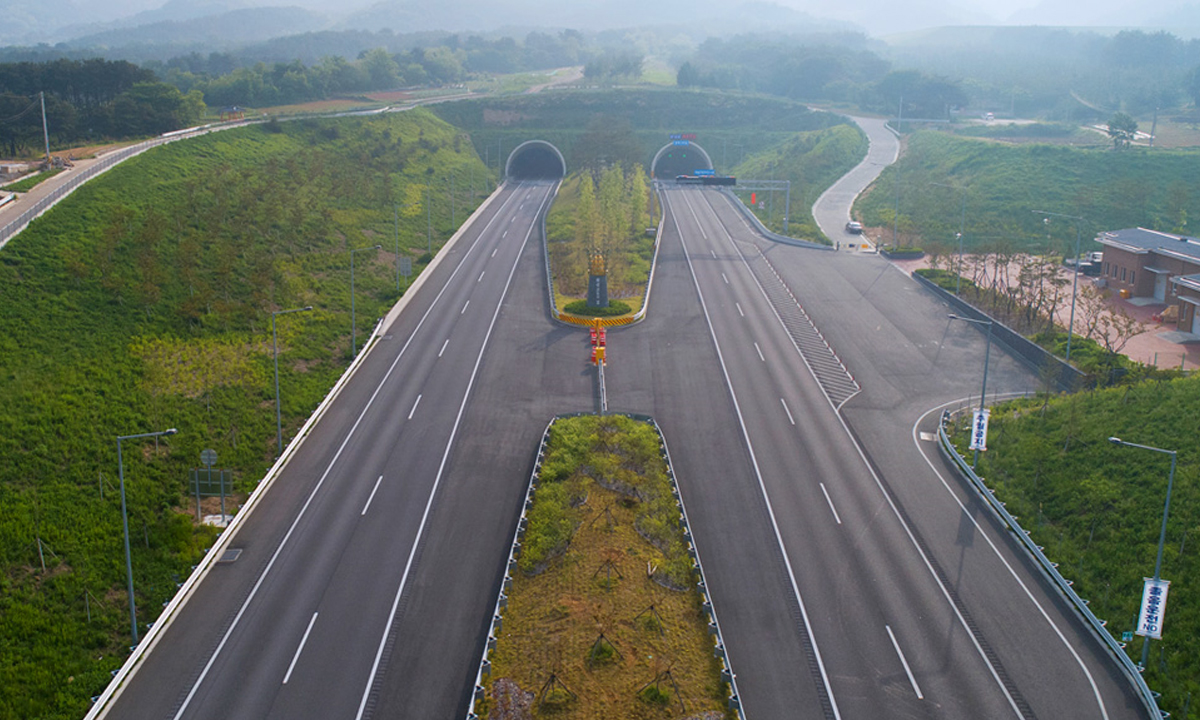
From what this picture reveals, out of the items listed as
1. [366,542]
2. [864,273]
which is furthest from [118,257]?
[864,273]

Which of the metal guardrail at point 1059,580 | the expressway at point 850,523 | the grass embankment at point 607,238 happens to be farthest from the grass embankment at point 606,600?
the grass embankment at point 607,238

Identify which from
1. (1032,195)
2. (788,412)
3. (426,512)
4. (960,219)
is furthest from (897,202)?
(426,512)

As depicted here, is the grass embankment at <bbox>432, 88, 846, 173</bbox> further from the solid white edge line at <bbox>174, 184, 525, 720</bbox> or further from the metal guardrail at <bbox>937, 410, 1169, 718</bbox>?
the metal guardrail at <bbox>937, 410, 1169, 718</bbox>

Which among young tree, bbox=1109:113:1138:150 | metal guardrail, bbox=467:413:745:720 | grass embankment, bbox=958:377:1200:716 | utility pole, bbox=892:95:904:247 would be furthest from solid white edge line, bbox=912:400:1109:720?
young tree, bbox=1109:113:1138:150

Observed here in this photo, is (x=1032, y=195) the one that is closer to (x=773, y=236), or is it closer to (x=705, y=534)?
(x=773, y=236)

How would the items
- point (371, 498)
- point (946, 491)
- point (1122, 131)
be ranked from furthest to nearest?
1. point (1122, 131)
2. point (946, 491)
3. point (371, 498)

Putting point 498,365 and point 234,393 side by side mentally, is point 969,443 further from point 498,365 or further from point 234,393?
point 234,393

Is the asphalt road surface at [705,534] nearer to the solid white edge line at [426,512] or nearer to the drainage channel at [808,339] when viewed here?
the solid white edge line at [426,512]

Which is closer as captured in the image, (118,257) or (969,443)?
(969,443)
